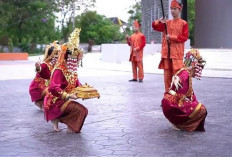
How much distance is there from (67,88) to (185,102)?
63.1 inches

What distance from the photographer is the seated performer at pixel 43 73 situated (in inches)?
281

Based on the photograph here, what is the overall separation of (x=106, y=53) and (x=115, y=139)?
2021 centimetres

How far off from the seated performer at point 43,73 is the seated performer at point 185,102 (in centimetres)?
226

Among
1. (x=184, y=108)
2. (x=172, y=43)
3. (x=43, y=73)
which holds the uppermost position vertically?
(x=172, y=43)

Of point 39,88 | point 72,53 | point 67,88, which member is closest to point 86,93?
point 67,88

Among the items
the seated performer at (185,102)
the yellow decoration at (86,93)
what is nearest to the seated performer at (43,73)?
the yellow decoration at (86,93)

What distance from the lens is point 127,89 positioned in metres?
11.1

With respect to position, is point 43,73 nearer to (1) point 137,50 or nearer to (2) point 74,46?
(2) point 74,46

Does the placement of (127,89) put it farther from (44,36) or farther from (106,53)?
(44,36)

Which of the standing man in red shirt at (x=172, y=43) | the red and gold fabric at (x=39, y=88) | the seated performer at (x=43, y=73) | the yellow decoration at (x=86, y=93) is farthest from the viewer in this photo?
the red and gold fabric at (x=39, y=88)

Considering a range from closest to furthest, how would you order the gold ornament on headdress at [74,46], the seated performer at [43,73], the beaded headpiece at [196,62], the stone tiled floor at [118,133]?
the stone tiled floor at [118,133] < the gold ornament on headdress at [74,46] < the beaded headpiece at [196,62] < the seated performer at [43,73]

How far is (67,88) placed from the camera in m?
5.77

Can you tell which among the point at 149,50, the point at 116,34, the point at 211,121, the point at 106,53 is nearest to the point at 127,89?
the point at 211,121

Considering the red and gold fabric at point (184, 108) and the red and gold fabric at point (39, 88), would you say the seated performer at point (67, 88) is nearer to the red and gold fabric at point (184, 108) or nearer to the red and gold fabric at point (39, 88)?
the red and gold fabric at point (184, 108)
